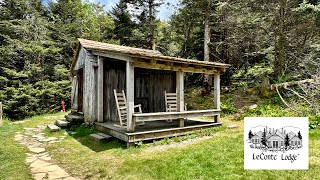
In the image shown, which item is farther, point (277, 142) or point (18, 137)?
point (18, 137)

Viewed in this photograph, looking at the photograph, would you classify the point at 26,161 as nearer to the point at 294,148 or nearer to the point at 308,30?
the point at 294,148

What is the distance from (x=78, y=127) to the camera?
8492 mm

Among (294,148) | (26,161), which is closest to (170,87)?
(26,161)

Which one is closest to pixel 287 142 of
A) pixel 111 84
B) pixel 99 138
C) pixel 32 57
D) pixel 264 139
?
pixel 264 139

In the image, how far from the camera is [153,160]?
4.73 m

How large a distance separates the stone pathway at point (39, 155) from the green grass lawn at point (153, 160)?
0.15 m

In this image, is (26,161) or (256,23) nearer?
(26,161)

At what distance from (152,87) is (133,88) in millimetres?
3456

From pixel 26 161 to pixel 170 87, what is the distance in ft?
20.4

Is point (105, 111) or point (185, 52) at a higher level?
point (185, 52)

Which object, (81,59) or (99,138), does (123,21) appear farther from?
(99,138)

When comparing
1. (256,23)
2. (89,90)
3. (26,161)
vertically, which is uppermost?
(256,23)

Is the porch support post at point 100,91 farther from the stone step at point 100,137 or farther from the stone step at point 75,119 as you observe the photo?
the stone step at point 75,119

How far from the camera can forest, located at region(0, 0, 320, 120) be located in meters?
11.2
